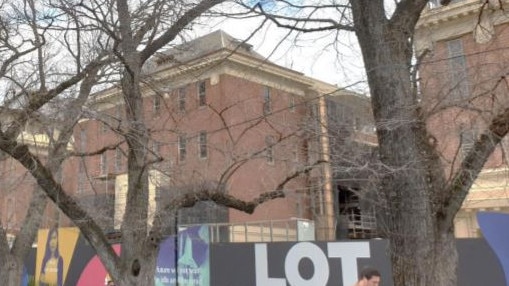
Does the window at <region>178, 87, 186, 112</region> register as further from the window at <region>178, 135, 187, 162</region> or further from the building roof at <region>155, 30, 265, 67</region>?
the window at <region>178, 135, 187, 162</region>

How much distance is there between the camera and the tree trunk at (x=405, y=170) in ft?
19.8

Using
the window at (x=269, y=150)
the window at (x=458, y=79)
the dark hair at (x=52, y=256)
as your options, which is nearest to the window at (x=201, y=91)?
the window at (x=269, y=150)

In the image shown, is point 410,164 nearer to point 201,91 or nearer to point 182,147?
point 182,147

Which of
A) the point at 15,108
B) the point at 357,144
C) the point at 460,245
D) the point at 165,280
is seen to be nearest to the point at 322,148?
the point at 357,144

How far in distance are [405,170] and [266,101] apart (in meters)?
4.25

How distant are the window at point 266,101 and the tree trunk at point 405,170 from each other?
2873 millimetres

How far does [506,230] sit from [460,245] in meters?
1.08

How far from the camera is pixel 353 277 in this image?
37.9 feet

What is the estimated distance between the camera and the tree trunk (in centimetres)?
602

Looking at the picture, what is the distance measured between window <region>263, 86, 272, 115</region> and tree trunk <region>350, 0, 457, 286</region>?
2873mm

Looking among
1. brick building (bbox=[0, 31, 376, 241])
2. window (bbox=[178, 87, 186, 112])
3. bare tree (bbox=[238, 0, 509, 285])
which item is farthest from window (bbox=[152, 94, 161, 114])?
bare tree (bbox=[238, 0, 509, 285])

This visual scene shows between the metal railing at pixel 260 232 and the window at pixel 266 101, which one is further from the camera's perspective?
the metal railing at pixel 260 232

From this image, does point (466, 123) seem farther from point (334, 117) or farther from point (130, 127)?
point (130, 127)

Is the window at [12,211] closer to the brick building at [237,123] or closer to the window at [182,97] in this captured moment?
the brick building at [237,123]
